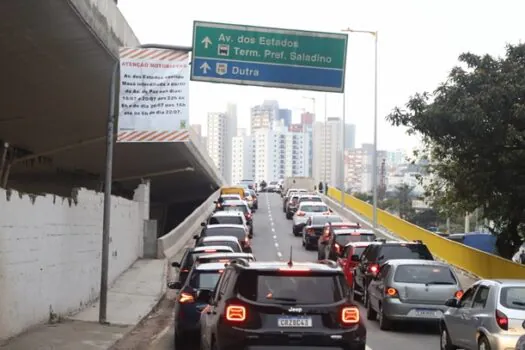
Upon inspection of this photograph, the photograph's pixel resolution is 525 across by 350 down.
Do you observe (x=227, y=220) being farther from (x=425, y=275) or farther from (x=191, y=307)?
(x=191, y=307)

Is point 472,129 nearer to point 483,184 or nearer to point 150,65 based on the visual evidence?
point 483,184

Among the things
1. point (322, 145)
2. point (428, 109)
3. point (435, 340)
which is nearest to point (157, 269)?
point (428, 109)

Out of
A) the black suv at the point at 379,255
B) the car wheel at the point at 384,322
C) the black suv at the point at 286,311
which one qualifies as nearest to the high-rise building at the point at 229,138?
the black suv at the point at 379,255

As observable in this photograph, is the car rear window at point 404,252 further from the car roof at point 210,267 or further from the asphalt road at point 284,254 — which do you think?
the car roof at point 210,267

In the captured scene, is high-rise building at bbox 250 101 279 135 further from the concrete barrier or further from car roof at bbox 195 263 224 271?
car roof at bbox 195 263 224 271

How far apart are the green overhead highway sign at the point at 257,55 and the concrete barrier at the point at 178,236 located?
14.4 m

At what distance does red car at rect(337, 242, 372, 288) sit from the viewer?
2127cm

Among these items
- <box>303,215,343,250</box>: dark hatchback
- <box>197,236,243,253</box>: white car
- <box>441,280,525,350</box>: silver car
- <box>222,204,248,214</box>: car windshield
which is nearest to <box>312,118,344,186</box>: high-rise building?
<box>222,204,248,214</box>: car windshield

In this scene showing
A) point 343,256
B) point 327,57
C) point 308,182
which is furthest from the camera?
point 308,182

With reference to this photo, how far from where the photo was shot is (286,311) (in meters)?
8.29

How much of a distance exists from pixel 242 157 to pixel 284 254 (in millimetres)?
130600

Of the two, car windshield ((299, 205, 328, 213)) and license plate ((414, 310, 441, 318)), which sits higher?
car windshield ((299, 205, 328, 213))

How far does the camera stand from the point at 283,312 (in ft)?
27.2

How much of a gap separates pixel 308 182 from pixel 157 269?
5776 centimetres
